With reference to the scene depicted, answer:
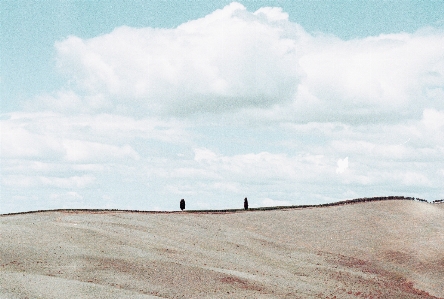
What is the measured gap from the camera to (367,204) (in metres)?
54.5

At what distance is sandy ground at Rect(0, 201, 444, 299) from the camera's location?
2583 centimetres

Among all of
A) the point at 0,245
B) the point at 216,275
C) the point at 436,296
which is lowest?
the point at 436,296

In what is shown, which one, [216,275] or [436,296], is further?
[436,296]

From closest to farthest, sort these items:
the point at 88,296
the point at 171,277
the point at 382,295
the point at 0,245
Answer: the point at 88,296 → the point at 171,277 → the point at 0,245 → the point at 382,295

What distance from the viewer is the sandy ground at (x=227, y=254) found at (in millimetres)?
25828

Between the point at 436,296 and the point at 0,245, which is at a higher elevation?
the point at 0,245

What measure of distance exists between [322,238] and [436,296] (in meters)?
10.8

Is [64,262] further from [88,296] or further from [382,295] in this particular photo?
[382,295]

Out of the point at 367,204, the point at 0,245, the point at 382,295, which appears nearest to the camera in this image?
the point at 0,245

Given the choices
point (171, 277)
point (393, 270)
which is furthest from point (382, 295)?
point (171, 277)

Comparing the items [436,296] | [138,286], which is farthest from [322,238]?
[138,286]

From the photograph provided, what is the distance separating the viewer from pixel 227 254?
112 ft

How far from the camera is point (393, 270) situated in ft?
123

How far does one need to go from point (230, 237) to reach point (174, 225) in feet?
16.1
